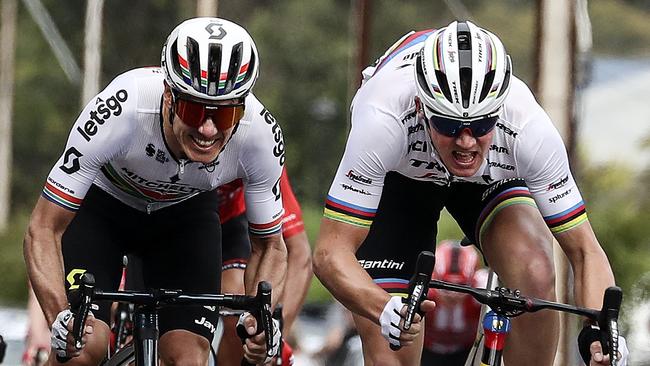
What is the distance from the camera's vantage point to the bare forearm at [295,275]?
7691 mm

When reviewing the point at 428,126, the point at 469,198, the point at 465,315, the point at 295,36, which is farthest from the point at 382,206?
the point at 295,36

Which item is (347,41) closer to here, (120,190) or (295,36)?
(295,36)

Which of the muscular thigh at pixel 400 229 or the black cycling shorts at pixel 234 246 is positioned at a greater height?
the muscular thigh at pixel 400 229

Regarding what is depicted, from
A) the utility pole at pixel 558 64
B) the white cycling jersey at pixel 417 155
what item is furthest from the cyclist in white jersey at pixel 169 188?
the utility pole at pixel 558 64

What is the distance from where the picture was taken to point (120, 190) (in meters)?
6.68

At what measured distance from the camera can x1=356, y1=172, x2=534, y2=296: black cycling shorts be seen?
662 cm

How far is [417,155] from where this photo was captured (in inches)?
248

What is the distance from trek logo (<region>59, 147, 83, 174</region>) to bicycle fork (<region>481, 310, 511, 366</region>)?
1.85 metres

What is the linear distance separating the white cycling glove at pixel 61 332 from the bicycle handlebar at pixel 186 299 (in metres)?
0.09

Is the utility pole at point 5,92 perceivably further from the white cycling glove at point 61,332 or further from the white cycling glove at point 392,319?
the white cycling glove at point 392,319

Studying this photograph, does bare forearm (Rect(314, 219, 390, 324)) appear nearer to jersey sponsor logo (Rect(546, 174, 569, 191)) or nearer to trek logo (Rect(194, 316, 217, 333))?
trek logo (Rect(194, 316, 217, 333))

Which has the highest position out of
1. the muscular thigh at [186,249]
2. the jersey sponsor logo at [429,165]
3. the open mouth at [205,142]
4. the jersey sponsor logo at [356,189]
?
the open mouth at [205,142]

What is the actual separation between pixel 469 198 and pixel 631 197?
95.7ft

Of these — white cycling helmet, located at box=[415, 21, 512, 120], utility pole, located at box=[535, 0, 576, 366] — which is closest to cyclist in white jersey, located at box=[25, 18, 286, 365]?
white cycling helmet, located at box=[415, 21, 512, 120]
